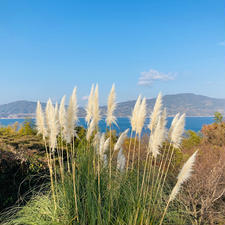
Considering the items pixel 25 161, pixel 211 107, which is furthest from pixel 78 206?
pixel 211 107

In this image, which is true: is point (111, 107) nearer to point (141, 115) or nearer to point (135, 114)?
point (135, 114)

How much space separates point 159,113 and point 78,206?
1610 millimetres

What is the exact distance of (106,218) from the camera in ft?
9.33

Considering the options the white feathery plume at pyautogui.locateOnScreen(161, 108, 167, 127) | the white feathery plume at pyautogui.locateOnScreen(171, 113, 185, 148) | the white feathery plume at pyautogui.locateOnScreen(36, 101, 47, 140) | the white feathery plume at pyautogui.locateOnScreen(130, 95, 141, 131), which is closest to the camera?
the white feathery plume at pyautogui.locateOnScreen(171, 113, 185, 148)

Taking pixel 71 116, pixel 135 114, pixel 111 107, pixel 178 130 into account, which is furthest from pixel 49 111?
pixel 178 130

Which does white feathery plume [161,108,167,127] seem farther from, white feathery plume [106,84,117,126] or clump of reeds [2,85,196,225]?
white feathery plume [106,84,117,126]

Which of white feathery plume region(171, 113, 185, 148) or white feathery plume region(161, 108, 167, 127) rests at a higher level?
white feathery plume region(161, 108, 167, 127)

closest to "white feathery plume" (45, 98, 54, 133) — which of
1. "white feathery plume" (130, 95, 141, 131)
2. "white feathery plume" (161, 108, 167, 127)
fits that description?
"white feathery plume" (130, 95, 141, 131)

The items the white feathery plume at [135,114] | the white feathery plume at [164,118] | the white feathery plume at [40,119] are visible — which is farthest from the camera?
the white feathery plume at [40,119]

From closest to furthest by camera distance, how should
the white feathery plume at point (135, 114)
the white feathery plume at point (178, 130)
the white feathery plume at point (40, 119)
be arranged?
1. the white feathery plume at point (178, 130)
2. the white feathery plume at point (135, 114)
3. the white feathery plume at point (40, 119)

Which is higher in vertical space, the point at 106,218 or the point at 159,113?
the point at 159,113

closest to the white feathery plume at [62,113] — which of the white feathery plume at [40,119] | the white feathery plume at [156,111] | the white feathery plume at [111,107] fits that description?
the white feathery plume at [40,119]

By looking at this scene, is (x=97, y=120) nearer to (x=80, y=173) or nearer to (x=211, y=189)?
(x=80, y=173)

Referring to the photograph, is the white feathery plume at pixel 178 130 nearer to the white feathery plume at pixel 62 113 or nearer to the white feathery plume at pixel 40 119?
the white feathery plume at pixel 62 113
